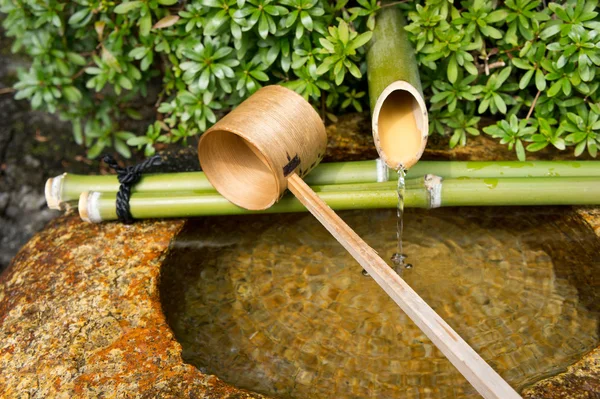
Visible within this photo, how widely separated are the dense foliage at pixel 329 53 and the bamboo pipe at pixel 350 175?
18 cm

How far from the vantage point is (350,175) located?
3.11 m

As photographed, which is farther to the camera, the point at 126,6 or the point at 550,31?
the point at 126,6

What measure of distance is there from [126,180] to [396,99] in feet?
4.80

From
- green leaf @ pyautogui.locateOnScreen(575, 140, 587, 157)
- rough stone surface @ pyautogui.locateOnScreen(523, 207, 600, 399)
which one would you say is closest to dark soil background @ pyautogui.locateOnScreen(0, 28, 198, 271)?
green leaf @ pyautogui.locateOnScreen(575, 140, 587, 157)

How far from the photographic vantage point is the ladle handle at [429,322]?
1.82 m

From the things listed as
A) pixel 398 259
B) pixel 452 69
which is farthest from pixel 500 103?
pixel 398 259

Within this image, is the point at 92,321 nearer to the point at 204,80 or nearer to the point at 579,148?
the point at 204,80

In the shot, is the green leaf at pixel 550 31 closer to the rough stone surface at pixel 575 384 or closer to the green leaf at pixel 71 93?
the rough stone surface at pixel 575 384

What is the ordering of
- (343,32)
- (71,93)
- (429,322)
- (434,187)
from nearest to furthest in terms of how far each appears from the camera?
(429,322) → (434,187) → (343,32) → (71,93)

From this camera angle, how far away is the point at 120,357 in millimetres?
2412

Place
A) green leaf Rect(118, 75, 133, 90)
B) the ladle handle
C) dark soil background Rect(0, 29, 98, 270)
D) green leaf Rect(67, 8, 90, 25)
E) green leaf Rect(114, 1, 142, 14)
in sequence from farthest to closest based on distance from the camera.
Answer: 1. dark soil background Rect(0, 29, 98, 270)
2. green leaf Rect(118, 75, 133, 90)
3. green leaf Rect(67, 8, 90, 25)
4. green leaf Rect(114, 1, 142, 14)
5. the ladle handle

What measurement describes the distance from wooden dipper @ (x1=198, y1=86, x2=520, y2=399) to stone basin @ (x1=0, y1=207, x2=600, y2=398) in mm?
298

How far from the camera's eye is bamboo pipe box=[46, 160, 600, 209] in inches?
120

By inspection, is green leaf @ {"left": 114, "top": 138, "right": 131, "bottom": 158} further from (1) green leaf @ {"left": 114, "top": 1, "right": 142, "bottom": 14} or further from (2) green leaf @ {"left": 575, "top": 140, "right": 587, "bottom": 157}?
(2) green leaf @ {"left": 575, "top": 140, "right": 587, "bottom": 157}
